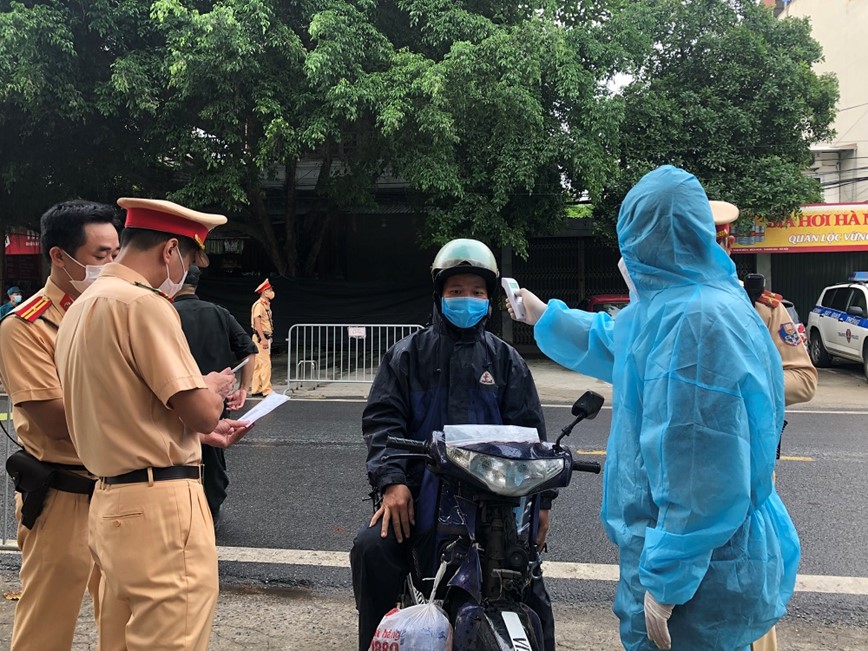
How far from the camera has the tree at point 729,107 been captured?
14.2 meters

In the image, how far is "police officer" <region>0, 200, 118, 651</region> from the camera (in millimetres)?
2416

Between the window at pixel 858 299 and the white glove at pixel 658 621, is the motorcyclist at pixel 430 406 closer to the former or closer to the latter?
the white glove at pixel 658 621

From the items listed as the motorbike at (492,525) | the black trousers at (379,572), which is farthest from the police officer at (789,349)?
the black trousers at (379,572)

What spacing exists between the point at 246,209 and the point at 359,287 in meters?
3.21

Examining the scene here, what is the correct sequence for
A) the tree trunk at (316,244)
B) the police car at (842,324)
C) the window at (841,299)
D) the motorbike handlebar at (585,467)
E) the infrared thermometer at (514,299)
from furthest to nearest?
the tree trunk at (316,244) < the window at (841,299) < the police car at (842,324) < the infrared thermometer at (514,299) < the motorbike handlebar at (585,467)

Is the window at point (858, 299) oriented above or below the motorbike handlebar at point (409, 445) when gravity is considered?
above

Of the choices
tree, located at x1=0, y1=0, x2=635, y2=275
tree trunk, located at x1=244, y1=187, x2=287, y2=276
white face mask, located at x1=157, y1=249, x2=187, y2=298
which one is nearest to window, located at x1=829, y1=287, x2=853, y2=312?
tree, located at x1=0, y1=0, x2=635, y2=275

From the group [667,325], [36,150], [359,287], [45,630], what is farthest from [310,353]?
[667,325]

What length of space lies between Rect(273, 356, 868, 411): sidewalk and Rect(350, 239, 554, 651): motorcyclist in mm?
7673

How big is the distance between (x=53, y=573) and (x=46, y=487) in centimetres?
32

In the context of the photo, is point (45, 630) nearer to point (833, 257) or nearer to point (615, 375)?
point (615, 375)

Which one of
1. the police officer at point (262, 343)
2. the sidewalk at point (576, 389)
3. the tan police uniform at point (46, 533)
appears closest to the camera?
the tan police uniform at point (46, 533)

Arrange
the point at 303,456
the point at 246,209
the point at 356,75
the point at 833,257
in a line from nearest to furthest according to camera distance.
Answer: the point at 303,456, the point at 356,75, the point at 246,209, the point at 833,257

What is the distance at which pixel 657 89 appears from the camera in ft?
48.8
